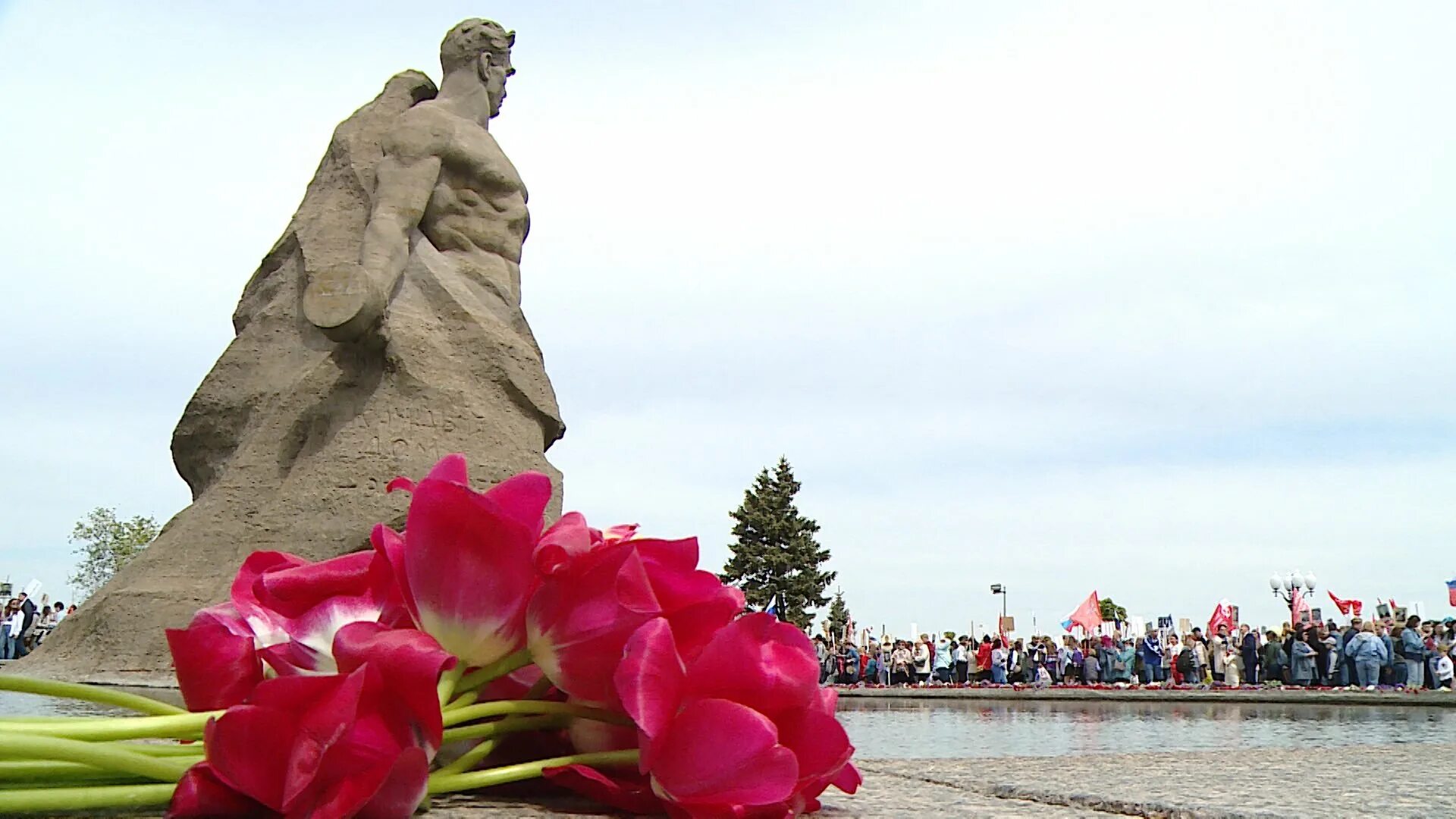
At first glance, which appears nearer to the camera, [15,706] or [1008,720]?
[15,706]

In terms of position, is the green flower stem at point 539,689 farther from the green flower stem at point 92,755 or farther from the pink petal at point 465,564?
the green flower stem at point 92,755

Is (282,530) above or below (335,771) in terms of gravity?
above

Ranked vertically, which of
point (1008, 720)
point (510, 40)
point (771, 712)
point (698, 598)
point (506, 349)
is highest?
point (510, 40)

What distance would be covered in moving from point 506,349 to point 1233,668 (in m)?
14.9

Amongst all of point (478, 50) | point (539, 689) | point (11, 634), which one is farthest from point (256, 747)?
point (11, 634)

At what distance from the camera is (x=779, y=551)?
4847cm

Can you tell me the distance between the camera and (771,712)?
1.33 meters

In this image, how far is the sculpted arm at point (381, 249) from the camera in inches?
283

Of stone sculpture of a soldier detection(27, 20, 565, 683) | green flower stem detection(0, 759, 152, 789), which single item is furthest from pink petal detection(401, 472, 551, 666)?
stone sculpture of a soldier detection(27, 20, 565, 683)

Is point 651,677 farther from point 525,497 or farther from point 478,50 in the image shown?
point 478,50

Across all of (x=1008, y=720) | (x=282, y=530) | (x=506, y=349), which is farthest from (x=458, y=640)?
(x=1008, y=720)

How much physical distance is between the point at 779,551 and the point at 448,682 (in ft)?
156

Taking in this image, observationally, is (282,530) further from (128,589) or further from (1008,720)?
(1008,720)

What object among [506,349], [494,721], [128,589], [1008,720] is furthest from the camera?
[1008,720]
